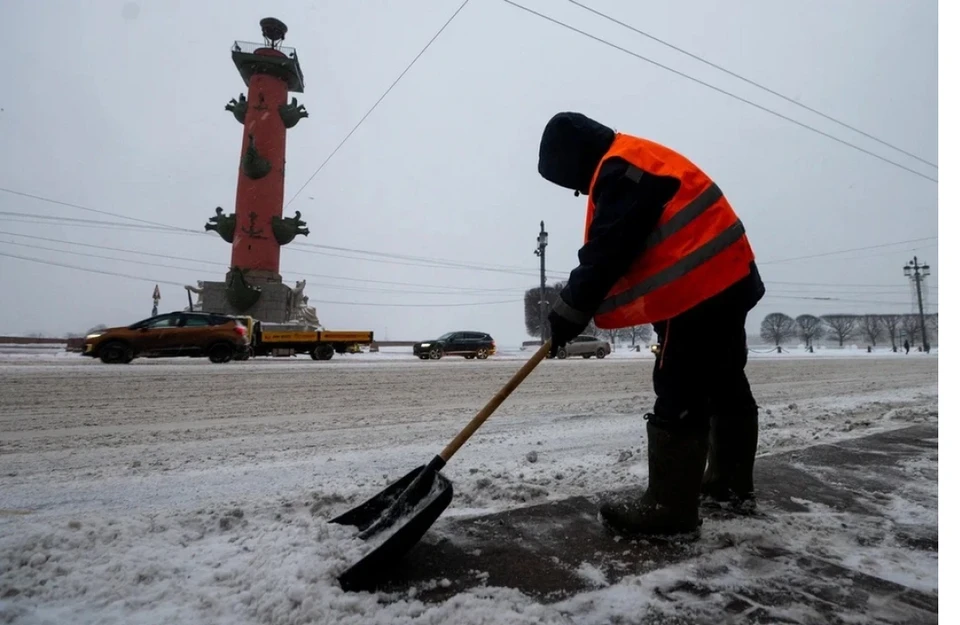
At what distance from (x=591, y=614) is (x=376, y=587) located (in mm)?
606

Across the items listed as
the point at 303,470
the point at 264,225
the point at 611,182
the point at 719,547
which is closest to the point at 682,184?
the point at 611,182

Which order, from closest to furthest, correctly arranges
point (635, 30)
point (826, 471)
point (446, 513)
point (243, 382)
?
point (446, 513), point (826, 471), point (243, 382), point (635, 30)

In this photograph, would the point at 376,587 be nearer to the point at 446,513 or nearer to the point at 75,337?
the point at 446,513

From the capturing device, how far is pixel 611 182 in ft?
6.05

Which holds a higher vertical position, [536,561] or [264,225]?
[264,225]

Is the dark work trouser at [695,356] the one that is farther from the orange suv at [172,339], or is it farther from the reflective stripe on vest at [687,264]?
the orange suv at [172,339]

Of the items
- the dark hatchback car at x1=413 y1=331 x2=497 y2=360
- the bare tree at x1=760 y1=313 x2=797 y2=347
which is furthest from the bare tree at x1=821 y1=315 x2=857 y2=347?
the dark hatchback car at x1=413 y1=331 x2=497 y2=360

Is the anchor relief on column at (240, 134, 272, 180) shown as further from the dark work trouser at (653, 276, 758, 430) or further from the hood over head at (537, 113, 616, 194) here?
the dark work trouser at (653, 276, 758, 430)

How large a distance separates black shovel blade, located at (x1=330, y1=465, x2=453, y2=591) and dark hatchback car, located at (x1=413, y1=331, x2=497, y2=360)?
1977 centimetres

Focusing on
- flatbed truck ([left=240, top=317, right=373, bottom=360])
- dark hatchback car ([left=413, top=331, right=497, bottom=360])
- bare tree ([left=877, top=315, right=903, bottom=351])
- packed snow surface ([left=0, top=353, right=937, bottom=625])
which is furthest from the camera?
dark hatchback car ([left=413, top=331, right=497, bottom=360])

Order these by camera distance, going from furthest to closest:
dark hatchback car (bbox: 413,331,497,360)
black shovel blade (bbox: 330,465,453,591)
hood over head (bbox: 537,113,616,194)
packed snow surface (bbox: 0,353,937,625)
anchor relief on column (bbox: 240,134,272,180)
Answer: anchor relief on column (bbox: 240,134,272,180) → dark hatchback car (bbox: 413,331,497,360) → hood over head (bbox: 537,113,616,194) → black shovel blade (bbox: 330,465,453,591) → packed snow surface (bbox: 0,353,937,625)

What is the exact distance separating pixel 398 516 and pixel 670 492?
0.98 meters

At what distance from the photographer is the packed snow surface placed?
1.31 metres

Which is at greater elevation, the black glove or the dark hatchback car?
the black glove
